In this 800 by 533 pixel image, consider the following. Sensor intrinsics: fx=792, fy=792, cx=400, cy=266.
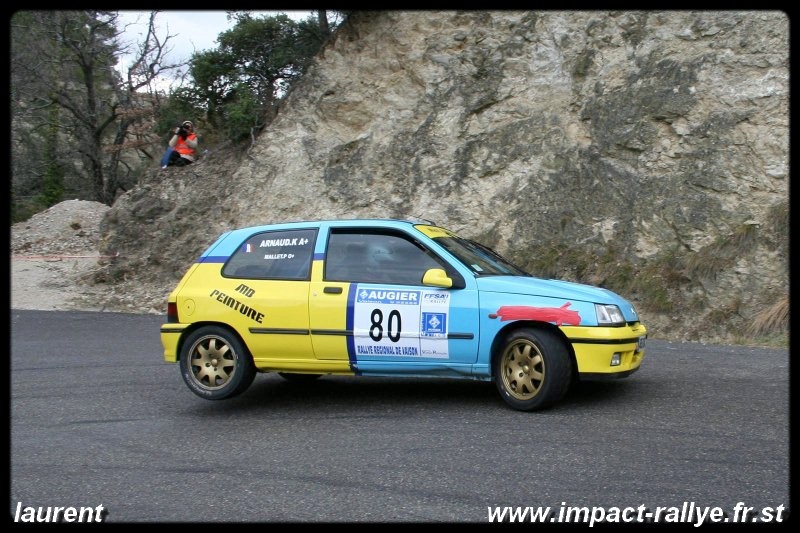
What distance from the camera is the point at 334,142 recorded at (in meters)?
16.3

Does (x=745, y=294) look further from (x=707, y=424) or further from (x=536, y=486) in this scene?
(x=536, y=486)

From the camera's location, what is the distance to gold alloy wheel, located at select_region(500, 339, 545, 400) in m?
6.35

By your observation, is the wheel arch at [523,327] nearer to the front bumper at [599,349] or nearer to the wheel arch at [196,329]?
the front bumper at [599,349]

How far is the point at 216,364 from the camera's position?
22.8 feet

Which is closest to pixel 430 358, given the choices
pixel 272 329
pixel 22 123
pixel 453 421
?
pixel 453 421

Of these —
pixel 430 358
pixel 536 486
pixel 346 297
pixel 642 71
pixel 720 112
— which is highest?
pixel 642 71

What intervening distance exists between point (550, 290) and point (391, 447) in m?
1.88

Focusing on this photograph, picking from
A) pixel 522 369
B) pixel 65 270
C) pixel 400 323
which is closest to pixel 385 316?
pixel 400 323

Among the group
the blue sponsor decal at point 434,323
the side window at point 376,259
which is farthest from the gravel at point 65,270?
the blue sponsor decal at point 434,323

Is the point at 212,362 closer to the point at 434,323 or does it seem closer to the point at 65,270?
the point at 434,323

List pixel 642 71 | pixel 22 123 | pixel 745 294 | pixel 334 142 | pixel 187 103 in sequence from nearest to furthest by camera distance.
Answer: pixel 745 294, pixel 642 71, pixel 334 142, pixel 187 103, pixel 22 123

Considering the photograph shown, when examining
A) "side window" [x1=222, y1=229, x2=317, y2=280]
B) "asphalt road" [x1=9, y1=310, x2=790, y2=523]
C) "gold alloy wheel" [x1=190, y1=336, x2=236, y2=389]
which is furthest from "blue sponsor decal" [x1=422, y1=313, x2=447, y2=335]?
"gold alloy wheel" [x1=190, y1=336, x2=236, y2=389]

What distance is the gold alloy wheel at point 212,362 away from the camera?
6922 millimetres

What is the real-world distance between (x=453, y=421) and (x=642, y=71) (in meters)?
9.84
